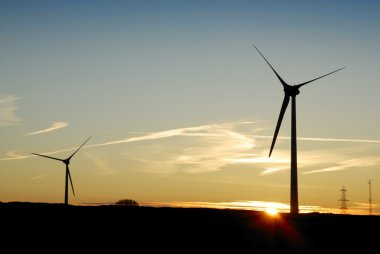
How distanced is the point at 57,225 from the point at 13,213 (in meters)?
21.1

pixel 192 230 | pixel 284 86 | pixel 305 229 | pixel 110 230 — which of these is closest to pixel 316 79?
pixel 284 86

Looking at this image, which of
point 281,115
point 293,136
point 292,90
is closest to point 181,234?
point 293,136

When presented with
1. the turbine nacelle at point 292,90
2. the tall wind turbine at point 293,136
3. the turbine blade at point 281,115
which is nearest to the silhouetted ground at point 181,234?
the tall wind turbine at point 293,136

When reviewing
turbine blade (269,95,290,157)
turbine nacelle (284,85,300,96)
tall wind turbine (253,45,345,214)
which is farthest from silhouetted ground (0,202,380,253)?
turbine nacelle (284,85,300,96)

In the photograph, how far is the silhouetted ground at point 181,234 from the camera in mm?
74250

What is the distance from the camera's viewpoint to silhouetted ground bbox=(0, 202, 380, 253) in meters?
74.2

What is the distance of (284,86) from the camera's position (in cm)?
11225

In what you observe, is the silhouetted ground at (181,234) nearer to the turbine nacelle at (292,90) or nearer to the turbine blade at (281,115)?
the turbine blade at (281,115)

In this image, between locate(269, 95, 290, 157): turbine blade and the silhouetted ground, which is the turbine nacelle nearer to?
locate(269, 95, 290, 157): turbine blade

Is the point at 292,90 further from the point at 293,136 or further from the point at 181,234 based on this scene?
the point at 181,234

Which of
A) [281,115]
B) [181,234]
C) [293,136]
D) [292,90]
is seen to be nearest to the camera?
[181,234]

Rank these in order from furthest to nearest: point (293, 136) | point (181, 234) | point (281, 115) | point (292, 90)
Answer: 1. point (292, 90)
2. point (281, 115)
3. point (293, 136)
4. point (181, 234)

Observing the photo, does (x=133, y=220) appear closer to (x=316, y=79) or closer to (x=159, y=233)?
(x=159, y=233)

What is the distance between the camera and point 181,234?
85.5 meters
